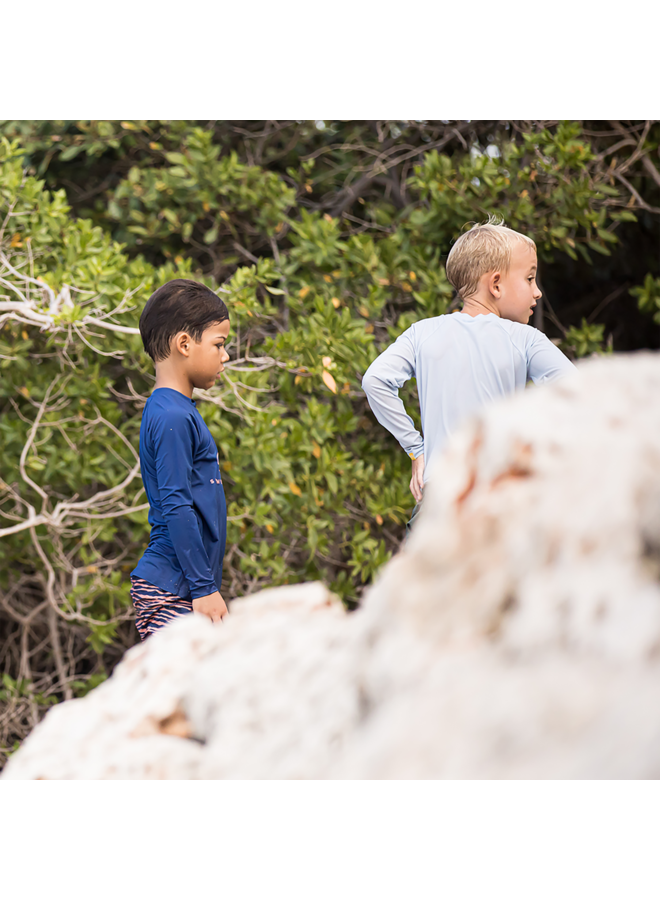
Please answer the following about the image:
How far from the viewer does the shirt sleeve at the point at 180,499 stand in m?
2.06

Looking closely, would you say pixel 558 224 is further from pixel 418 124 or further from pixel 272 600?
pixel 272 600

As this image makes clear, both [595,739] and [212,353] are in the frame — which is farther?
[212,353]

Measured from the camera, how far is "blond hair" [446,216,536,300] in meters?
2.37

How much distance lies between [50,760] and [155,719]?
0.60ft

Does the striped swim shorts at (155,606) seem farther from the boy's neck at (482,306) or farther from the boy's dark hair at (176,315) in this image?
the boy's neck at (482,306)

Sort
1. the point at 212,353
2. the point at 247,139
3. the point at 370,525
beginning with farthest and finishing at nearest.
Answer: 1. the point at 247,139
2. the point at 370,525
3. the point at 212,353

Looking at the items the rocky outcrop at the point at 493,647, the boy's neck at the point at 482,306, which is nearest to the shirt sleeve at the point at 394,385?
the boy's neck at the point at 482,306

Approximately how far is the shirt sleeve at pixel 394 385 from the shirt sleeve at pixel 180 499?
2.18 feet

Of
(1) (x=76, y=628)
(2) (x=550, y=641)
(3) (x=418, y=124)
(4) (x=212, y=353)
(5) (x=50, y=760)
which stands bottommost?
(1) (x=76, y=628)

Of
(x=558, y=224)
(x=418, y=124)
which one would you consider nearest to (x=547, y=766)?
(x=558, y=224)

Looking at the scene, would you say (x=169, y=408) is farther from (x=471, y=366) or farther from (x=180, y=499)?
(x=471, y=366)

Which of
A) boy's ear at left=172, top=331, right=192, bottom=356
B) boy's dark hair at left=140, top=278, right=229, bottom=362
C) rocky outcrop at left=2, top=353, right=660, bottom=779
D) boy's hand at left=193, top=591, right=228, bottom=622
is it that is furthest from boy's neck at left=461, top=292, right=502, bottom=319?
rocky outcrop at left=2, top=353, right=660, bottom=779

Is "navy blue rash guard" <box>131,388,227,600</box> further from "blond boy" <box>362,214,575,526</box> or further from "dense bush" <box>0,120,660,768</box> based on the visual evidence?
"dense bush" <box>0,120,660,768</box>

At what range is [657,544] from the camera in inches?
34.5
